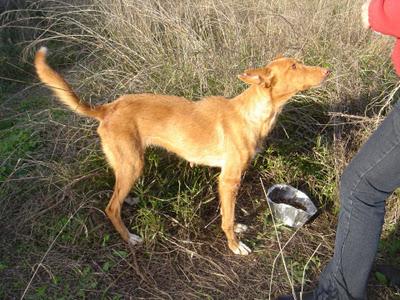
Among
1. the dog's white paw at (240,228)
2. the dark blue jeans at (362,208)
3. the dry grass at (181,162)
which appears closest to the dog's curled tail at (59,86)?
the dry grass at (181,162)

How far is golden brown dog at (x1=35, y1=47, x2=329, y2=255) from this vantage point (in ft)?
9.53

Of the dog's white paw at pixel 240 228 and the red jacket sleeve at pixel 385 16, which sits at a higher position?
the red jacket sleeve at pixel 385 16

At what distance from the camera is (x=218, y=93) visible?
373 cm

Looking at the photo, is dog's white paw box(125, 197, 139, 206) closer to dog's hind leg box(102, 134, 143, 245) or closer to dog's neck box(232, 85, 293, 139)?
dog's hind leg box(102, 134, 143, 245)

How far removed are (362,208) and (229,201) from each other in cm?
111

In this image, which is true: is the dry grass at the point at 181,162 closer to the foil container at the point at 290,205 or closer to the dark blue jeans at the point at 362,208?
the foil container at the point at 290,205

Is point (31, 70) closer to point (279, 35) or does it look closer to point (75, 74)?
point (75, 74)

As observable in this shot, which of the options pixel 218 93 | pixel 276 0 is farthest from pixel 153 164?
pixel 276 0

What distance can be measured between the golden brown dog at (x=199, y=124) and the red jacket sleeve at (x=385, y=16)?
104 cm

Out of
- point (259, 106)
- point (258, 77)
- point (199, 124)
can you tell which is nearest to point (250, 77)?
point (258, 77)

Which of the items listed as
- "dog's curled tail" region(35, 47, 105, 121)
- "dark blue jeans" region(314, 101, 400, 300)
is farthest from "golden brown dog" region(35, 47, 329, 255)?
"dark blue jeans" region(314, 101, 400, 300)

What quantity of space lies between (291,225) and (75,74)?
250 cm

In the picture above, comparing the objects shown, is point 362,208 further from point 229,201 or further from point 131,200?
point 131,200

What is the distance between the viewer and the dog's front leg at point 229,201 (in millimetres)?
2988
